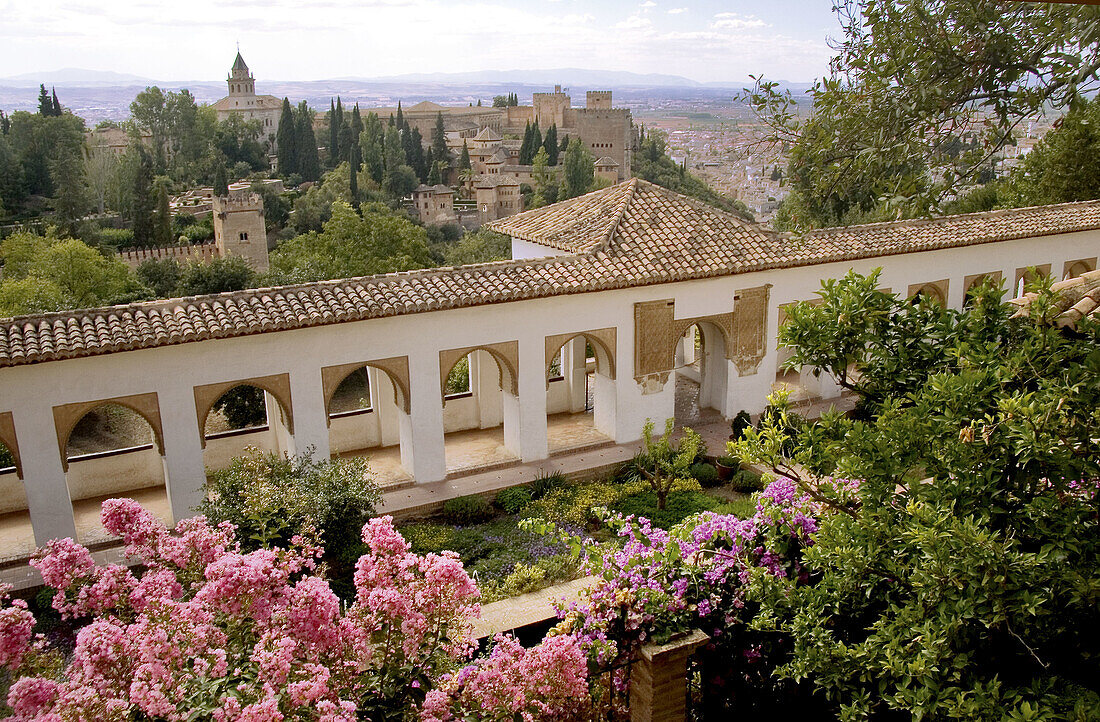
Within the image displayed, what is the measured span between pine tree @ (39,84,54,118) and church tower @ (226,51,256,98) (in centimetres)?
4645

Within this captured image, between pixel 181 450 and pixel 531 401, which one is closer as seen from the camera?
pixel 181 450

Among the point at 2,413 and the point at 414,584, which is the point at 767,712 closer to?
the point at 414,584

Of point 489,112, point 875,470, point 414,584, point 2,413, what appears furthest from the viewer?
Result: point 489,112

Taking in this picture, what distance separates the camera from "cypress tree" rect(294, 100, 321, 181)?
227 feet

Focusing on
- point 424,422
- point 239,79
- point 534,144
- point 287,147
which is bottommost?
point 424,422

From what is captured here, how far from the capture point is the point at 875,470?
4.66 metres

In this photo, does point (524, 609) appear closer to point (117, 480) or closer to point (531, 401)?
point (531, 401)

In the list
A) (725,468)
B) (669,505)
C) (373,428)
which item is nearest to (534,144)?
(373,428)

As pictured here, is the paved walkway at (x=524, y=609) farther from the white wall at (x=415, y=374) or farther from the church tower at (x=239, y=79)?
the church tower at (x=239, y=79)

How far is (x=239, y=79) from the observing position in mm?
111250

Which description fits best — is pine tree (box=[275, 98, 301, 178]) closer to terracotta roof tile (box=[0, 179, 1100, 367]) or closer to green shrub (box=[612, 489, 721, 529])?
terracotta roof tile (box=[0, 179, 1100, 367])

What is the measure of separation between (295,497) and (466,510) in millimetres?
2665

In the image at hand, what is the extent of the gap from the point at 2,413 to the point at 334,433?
483cm

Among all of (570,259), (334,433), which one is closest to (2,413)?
(334,433)
